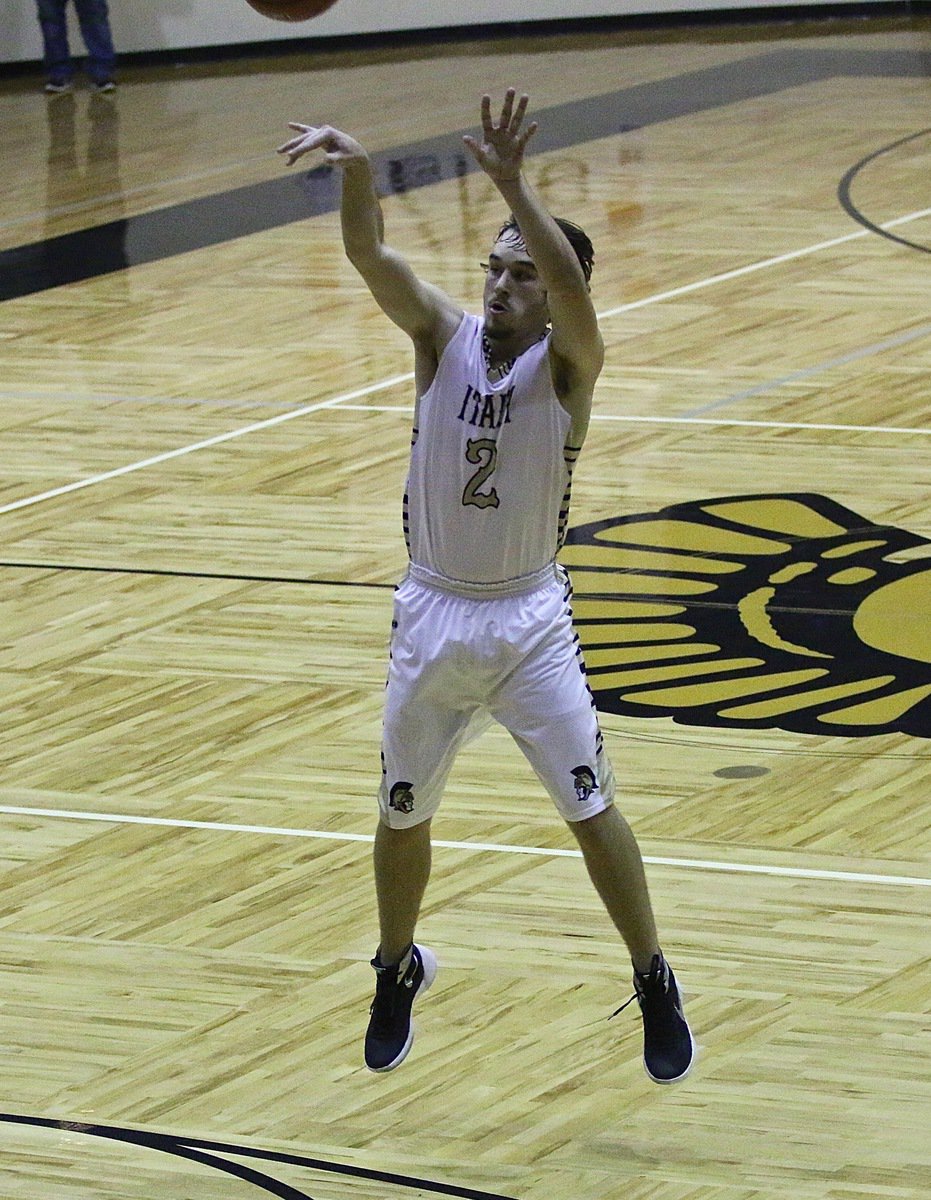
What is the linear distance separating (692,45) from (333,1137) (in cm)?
1453

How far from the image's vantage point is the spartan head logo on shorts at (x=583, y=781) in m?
3.65

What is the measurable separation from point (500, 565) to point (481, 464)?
0.17 meters

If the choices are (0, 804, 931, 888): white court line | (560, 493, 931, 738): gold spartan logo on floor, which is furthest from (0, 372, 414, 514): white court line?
(0, 804, 931, 888): white court line

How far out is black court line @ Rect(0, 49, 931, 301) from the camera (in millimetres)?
11062

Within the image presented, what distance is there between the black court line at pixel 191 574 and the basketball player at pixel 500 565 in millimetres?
2620

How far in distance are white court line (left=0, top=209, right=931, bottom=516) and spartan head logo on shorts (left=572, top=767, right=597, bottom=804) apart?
4045 millimetres

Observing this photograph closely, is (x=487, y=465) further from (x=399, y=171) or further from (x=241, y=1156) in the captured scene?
(x=399, y=171)

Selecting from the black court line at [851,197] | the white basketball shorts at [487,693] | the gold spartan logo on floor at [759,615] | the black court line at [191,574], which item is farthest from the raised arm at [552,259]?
the black court line at [851,197]

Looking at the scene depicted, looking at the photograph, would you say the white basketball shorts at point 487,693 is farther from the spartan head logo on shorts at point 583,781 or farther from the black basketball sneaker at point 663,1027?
the black basketball sneaker at point 663,1027

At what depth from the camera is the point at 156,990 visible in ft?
13.9

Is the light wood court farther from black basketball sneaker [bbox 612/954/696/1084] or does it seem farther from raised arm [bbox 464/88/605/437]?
raised arm [bbox 464/88/605/437]

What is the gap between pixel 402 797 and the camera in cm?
374

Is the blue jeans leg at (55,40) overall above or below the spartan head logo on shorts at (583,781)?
below

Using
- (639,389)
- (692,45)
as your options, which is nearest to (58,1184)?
(639,389)
